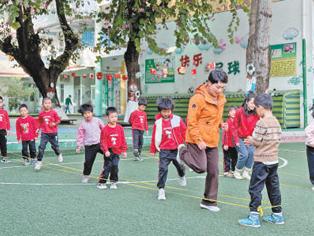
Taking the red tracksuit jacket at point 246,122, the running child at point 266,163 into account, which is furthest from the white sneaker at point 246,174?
the running child at point 266,163

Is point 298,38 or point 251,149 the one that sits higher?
point 298,38

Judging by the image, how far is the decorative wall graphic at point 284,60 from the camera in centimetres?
1819

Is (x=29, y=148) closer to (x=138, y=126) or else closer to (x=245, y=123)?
(x=138, y=126)

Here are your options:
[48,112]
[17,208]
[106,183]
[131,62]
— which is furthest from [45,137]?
[131,62]

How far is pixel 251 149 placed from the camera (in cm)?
834

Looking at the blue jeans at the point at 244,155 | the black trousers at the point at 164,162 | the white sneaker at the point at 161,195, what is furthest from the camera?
the blue jeans at the point at 244,155

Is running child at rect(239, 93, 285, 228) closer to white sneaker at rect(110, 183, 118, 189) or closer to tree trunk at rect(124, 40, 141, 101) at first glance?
white sneaker at rect(110, 183, 118, 189)

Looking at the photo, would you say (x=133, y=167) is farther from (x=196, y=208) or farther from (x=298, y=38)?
(x=298, y=38)

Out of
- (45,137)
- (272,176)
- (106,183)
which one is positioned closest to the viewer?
(272,176)

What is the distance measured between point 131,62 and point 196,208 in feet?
46.5

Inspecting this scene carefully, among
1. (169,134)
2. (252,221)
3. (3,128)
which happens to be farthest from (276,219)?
(3,128)

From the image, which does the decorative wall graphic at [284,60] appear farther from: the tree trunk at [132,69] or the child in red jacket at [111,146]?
the child in red jacket at [111,146]

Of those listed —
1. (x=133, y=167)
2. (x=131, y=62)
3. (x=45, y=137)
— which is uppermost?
(x=131, y=62)

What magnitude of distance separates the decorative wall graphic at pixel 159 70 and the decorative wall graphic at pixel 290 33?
23.6 feet
